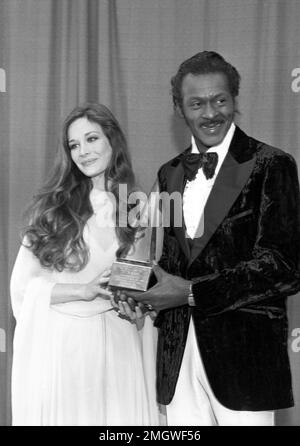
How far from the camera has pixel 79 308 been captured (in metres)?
1.97

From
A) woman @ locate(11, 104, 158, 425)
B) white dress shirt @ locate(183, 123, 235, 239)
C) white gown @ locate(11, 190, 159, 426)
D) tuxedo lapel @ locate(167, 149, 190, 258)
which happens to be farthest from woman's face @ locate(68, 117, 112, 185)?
white dress shirt @ locate(183, 123, 235, 239)

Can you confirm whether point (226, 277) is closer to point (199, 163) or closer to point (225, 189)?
point (225, 189)

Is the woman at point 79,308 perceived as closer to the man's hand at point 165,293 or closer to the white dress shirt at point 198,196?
the man's hand at point 165,293

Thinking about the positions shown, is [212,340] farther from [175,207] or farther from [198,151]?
[198,151]

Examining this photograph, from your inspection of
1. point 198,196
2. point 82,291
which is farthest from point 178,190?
point 82,291

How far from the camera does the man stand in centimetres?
164

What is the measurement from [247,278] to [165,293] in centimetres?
22

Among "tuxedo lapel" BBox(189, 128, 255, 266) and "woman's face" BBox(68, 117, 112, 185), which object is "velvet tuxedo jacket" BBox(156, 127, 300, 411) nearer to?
"tuxedo lapel" BBox(189, 128, 255, 266)

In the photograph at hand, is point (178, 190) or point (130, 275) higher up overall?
point (178, 190)

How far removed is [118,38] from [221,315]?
1493mm

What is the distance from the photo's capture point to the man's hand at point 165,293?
1.68m

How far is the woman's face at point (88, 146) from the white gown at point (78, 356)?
0.12 m

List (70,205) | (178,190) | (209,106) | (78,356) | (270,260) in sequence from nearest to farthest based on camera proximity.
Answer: (270,260)
(209,106)
(178,190)
(78,356)
(70,205)

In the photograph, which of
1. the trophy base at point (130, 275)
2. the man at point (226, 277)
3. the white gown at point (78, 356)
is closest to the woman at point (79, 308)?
the white gown at point (78, 356)
